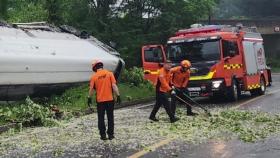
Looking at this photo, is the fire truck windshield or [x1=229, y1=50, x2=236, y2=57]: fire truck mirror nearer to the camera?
the fire truck windshield

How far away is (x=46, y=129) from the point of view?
13992 millimetres

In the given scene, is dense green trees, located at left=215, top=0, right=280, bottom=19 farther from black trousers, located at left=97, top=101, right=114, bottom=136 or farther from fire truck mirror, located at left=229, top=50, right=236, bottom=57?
black trousers, located at left=97, top=101, right=114, bottom=136

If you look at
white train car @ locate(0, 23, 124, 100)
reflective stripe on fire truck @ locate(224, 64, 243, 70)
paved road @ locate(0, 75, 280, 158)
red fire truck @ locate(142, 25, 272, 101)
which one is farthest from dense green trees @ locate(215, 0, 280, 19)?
paved road @ locate(0, 75, 280, 158)

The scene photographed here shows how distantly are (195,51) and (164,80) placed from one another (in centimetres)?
603

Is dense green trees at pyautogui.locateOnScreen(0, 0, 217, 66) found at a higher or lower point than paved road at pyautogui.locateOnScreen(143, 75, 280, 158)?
higher

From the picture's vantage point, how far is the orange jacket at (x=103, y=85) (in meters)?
11.5

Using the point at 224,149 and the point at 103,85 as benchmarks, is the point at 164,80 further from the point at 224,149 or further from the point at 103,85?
the point at 224,149

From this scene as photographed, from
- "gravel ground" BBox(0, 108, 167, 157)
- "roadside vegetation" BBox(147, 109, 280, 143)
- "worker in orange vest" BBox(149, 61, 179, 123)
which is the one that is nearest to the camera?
"gravel ground" BBox(0, 108, 167, 157)

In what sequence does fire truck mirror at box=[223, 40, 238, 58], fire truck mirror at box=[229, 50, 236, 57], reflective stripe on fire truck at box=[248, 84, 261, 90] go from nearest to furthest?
fire truck mirror at box=[223, 40, 238, 58] → fire truck mirror at box=[229, 50, 236, 57] → reflective stripe on fire truck at box=[248, 84, 261, 90]

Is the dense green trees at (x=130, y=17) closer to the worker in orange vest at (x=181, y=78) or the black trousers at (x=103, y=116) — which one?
the worker in orange vest at (x=181, y=78)

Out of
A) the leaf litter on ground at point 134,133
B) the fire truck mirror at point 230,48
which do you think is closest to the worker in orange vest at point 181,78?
the leaf litter on ground at point 134,133

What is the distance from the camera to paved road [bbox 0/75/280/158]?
9453 mm

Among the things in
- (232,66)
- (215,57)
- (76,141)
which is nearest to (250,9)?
(232,66)

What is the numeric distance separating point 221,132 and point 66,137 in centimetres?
339
